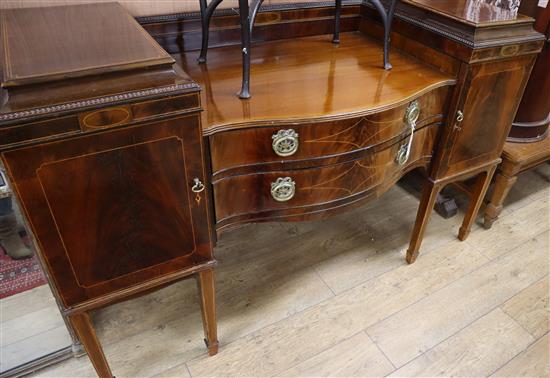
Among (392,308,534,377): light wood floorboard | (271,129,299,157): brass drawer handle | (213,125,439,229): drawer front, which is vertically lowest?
(392,308,534,377): light wood floorboard

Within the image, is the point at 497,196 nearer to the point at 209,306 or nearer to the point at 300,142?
the point at 300,142

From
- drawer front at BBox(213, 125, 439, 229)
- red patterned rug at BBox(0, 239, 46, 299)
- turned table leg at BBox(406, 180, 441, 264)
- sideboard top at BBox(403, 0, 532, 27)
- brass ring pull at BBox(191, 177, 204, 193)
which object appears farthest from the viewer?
turned table leg at BBox(406, 180, 441, 264)

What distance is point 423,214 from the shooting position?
1388mm

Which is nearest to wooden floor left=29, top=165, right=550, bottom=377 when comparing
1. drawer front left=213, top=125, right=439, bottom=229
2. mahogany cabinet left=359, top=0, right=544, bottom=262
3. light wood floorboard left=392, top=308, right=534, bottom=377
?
light wood floorboard left=392, top=308, right=534, bottom=377

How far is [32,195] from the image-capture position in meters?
0.69

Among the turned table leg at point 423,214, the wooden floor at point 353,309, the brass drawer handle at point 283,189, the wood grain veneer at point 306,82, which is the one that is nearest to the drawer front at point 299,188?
the brass drawer handle at point 283,189

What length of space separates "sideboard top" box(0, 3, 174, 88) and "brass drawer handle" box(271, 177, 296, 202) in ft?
1.17

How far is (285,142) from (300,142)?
4cm

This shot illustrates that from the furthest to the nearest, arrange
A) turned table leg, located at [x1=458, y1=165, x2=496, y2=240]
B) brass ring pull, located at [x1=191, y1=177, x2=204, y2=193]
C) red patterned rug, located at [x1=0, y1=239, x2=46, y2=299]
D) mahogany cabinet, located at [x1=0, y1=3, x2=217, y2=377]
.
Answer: turned table leg, located at [x1=458, y1=165, x2=496, y2=240] < red patterned rug, located at [x1=0, y1=239, x2=46, y2=299] < brass ring pull, located at [x1=191, y1=177, x2=204, y2=193] < mahogany cabinet, located at [x1=0, y1=3, x2=217, y2=377]

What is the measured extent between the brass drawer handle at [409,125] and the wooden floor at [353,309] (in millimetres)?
522

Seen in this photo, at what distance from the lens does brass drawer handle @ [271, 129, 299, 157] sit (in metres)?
0.87

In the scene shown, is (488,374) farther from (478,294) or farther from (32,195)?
(32,195)

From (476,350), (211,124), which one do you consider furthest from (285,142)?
(476,350)

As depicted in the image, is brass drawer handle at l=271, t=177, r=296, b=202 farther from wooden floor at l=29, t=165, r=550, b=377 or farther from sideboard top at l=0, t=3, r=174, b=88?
wooden floor at l=29, t=165, r=550, b=377
